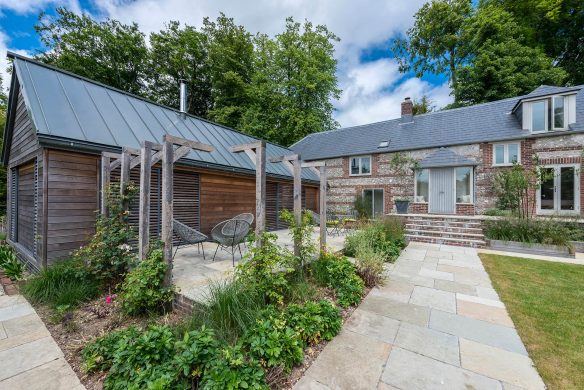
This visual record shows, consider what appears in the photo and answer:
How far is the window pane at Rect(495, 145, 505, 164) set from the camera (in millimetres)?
10773

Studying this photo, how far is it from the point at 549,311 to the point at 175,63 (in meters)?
25.4

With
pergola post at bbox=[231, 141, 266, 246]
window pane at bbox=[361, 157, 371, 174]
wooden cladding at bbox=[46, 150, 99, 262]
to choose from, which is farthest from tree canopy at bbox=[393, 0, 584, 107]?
wooden cladding at bbox=[46, 150, 99, 262]

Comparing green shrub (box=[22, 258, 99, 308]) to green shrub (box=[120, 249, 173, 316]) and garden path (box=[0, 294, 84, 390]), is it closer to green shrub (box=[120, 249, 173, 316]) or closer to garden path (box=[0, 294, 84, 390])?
garden path (box=[0, 294, 84, 390])

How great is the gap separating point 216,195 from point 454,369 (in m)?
6.61

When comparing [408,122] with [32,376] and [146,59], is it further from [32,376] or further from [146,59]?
[146,59]

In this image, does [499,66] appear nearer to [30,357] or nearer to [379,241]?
[379,241]

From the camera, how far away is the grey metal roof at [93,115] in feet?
14.9

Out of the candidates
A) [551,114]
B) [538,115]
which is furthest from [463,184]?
[551,114]

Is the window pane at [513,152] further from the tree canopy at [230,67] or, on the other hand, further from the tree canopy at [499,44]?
the tree canopy at [230,67]

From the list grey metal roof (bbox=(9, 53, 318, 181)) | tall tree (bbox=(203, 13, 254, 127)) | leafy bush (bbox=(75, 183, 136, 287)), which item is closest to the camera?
leafy bush (bbox=(75, 183, 136, 287))

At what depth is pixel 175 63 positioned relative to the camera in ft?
66.4

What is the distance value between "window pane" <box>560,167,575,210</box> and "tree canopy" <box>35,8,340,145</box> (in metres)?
14.5

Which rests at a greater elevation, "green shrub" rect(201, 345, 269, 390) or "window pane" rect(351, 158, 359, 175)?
"window pane" rect(351, 158, 359, 175)

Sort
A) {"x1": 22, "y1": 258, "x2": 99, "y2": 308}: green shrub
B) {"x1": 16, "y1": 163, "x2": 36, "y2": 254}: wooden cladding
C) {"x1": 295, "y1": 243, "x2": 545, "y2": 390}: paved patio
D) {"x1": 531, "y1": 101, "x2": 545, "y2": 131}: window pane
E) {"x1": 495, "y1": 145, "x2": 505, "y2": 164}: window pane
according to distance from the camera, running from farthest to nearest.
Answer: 1. {"x1": 495, "y1": 145, "x2": 505, "y2": 164}: window pane
2. {"x1": 531, "y1": 101, "x2": 545, "y2": 131}: window pane
3. {"x1": 16, "y1": 163, "x2": 36, "y2": 254}: wooden cladding
4. {"x1": 22, "y1": 258, "x2": 99, "y2": 308}: green shrub
5. {"x1": 295, "y1": 243, "x2": 545, "y2": 390}: paved patio
